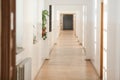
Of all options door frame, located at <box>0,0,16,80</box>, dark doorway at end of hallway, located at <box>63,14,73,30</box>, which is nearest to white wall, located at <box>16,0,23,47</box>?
door frame, located at <box>0,0,16,80</box>

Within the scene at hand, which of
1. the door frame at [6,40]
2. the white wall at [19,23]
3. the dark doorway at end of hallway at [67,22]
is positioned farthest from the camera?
the dark doorway at end of hallway at [67,22]

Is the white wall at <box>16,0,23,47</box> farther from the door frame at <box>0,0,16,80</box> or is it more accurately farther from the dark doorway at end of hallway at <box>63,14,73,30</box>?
the dark doorway at end of hallway at <box>63,14,73,30</box>

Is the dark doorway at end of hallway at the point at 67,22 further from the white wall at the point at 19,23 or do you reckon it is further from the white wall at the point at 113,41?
the white wall at the point at 19,23

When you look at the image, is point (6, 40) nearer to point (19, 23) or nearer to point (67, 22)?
point (19, 23)

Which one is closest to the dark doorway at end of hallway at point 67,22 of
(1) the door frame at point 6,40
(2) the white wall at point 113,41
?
(2) the white wall at point 113,41

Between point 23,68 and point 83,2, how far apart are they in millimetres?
7311

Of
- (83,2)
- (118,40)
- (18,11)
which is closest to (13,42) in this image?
(18,11)

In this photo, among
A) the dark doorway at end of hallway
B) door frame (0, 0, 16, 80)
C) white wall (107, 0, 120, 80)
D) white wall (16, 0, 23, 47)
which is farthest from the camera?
the dark doorway at end of hallway

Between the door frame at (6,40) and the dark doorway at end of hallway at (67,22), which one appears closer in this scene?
the door frame at (6,40)

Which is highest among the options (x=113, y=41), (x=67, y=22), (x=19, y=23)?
(x=67, y=22)

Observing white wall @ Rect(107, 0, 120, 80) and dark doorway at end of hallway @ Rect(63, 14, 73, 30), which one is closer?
white wall @ Rect(107, 0, 120, 80)

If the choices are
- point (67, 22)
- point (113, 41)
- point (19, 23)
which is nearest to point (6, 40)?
point (19, 23)

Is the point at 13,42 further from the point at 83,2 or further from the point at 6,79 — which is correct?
the point at 83,2

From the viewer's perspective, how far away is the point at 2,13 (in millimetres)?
4121
